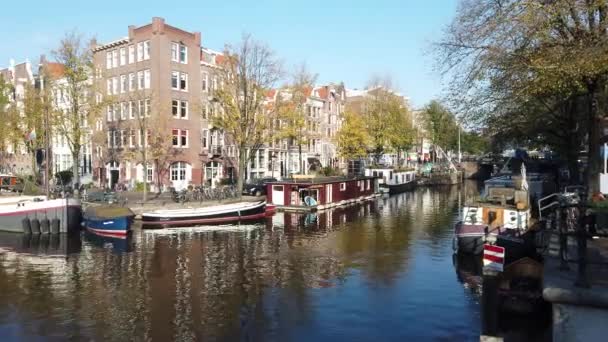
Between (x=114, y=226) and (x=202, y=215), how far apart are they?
643 cm

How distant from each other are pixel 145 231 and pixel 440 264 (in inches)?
706

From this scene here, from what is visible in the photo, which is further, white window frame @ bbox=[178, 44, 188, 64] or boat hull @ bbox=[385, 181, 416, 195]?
boat hull @ bbox=[385, 181, 416, 195]

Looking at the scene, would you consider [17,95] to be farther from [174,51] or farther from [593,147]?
[593,147]

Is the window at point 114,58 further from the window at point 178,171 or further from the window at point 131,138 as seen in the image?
the window at point 178,171

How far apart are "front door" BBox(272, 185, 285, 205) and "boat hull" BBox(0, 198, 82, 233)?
52.8 ft

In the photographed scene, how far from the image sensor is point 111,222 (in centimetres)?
2830

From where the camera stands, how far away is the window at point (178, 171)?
48938 mm

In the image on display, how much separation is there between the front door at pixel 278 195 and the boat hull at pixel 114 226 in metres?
15.0

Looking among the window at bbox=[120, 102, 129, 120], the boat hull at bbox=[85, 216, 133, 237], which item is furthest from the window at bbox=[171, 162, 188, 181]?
the boat hull at bbox=[85, 216, 133, 237]

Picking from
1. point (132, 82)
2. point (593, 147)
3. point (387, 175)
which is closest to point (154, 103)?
point (132, 82)

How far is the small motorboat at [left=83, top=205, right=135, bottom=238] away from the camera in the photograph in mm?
28219

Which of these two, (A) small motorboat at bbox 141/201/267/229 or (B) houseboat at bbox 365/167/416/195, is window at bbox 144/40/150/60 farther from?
(B) houseboat at bbox 365/167/416/195

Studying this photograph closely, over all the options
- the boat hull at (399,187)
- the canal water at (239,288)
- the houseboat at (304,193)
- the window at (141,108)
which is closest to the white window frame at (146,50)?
the window at (141,108)

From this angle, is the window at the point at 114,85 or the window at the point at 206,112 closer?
the window at the point at 206,112
